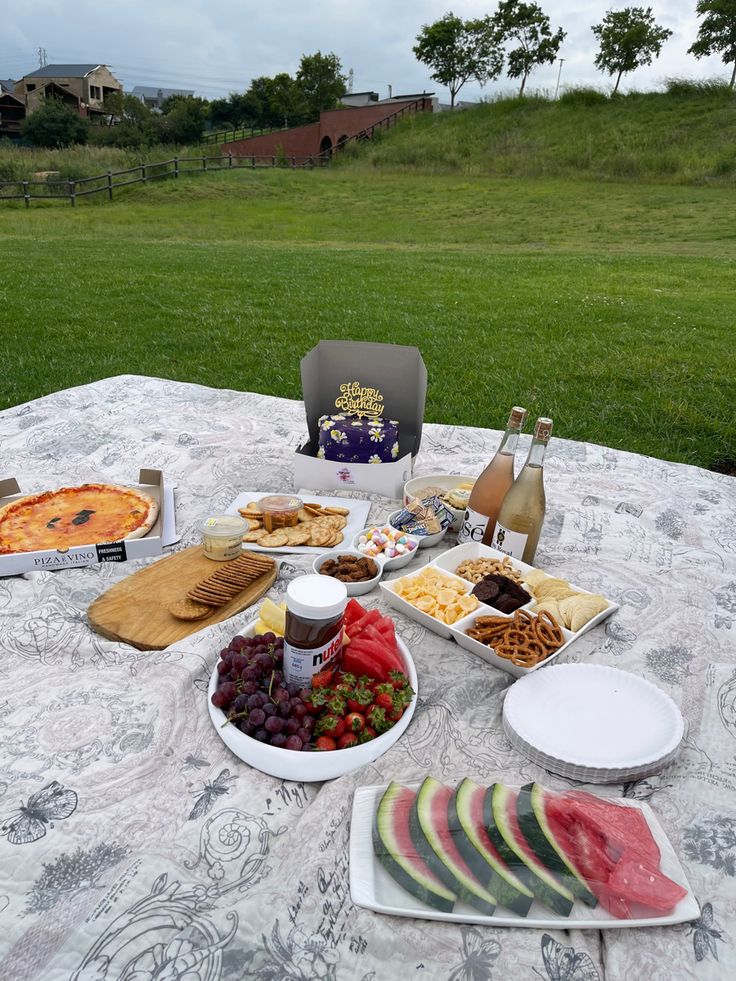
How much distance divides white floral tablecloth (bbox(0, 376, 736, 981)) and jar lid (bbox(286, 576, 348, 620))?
1.41 feet

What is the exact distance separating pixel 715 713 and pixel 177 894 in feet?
5.21

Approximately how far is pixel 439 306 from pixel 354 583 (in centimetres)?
770

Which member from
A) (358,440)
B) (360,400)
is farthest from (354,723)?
(360,400)

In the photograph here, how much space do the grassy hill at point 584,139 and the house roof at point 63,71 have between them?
154 feet

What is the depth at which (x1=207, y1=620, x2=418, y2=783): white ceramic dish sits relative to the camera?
1638mm

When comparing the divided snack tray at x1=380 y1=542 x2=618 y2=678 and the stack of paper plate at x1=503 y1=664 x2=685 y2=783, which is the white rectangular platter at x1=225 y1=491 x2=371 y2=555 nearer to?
the divided snack tray at x1=380 y1=542 x2=618 y2=678

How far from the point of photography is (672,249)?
15148 mm

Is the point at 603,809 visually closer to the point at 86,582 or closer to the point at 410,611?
the point at 410,611

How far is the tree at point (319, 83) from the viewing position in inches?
2162

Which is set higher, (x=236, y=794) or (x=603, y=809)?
(x=603, y=809)

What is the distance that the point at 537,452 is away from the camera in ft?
7.68

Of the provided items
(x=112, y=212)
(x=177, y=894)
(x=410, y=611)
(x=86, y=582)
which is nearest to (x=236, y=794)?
(x=177, y=894)

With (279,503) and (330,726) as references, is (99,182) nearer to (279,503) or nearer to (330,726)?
(279,503)

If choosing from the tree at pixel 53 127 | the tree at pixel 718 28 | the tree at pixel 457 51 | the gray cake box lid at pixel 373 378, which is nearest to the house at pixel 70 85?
the tree at pixel 53 127
